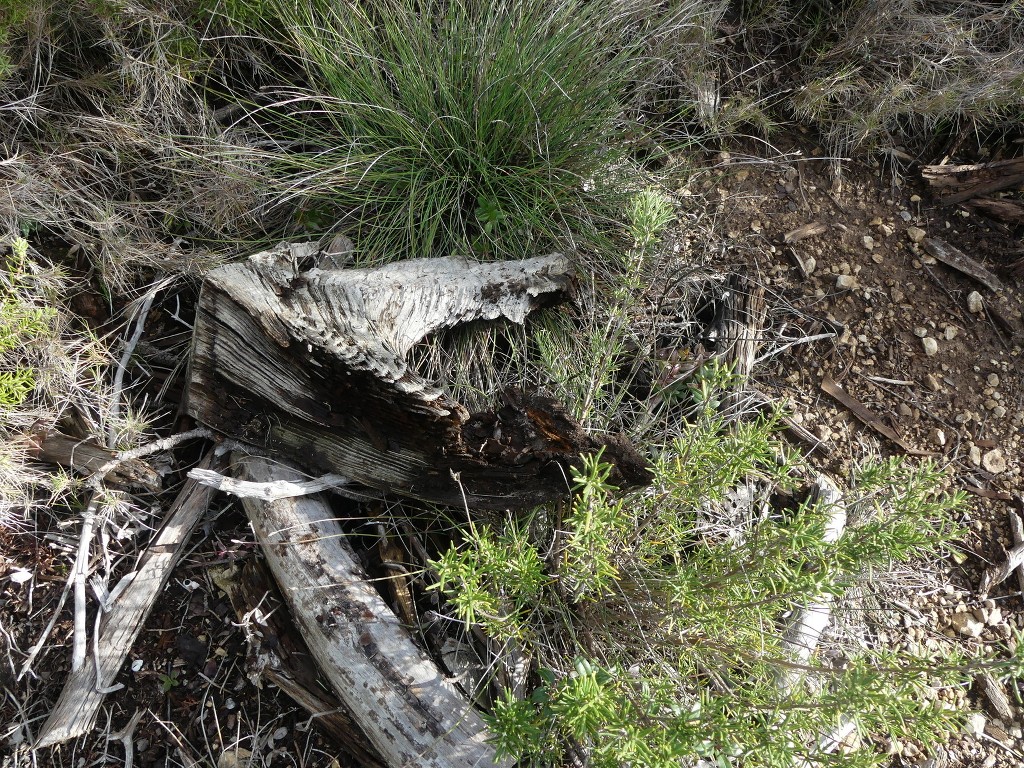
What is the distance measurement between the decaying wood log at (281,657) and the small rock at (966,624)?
6.16 ft

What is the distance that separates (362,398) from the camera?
1864 mm

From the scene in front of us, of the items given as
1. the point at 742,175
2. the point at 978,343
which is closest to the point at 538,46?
the point at 742,175

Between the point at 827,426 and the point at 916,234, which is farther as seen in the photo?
the point at 916,234

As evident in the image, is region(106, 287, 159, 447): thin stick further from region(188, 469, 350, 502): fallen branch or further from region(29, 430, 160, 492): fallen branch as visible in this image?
region(188, 469, 350, 502): fallen branch

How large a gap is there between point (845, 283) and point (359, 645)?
2.19 metres

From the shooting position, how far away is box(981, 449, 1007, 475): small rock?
8.07 feet

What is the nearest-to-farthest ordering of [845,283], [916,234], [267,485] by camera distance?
[267,485], [845,283], [916,234]

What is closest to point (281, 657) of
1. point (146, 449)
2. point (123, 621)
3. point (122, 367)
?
point (123, 621)

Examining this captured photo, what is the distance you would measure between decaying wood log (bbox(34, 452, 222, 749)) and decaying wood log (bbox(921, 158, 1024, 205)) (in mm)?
2981

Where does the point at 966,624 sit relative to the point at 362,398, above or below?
below

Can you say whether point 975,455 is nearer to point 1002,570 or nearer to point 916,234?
point 1002,570

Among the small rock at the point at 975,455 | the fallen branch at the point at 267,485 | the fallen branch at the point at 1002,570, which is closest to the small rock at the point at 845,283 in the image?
the small rock at the point at 975,455

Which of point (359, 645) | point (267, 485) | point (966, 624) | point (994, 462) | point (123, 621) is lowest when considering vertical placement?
point (966, 624)

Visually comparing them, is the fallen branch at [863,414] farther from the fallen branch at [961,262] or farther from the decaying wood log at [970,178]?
the decaying wood log at [970,178]
